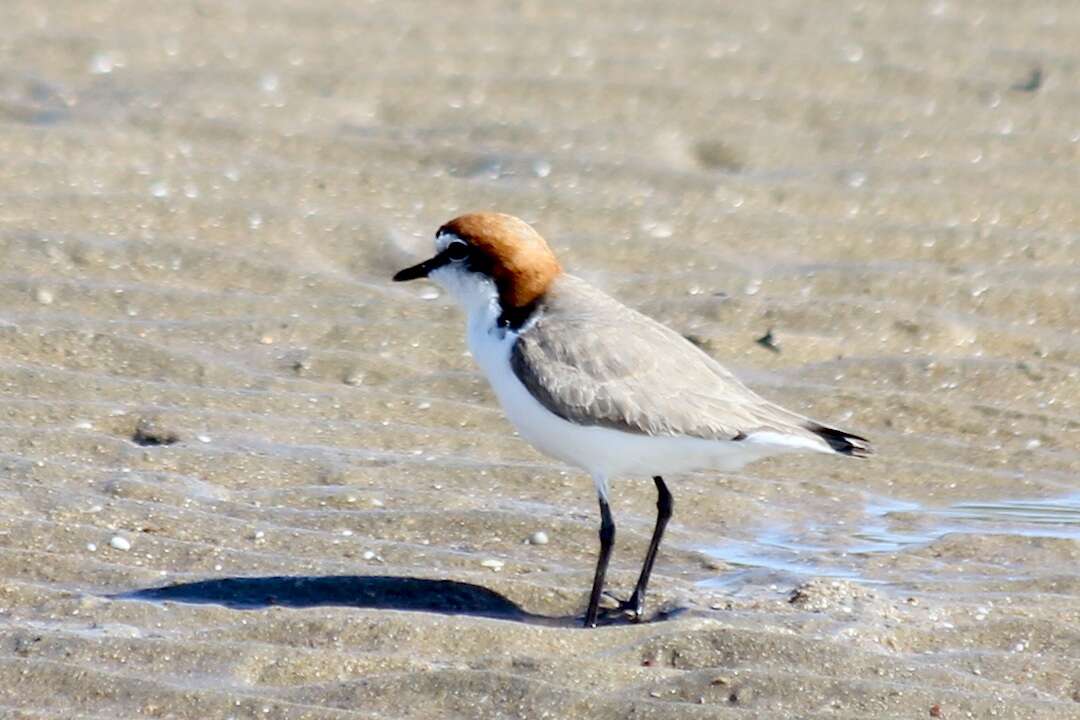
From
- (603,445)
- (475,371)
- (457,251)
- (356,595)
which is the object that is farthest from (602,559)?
(475,371)

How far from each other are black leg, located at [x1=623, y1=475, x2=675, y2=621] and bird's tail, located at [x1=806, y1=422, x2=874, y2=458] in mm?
560

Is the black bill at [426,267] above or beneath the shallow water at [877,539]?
above

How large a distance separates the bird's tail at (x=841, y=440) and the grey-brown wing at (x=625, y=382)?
51 mm

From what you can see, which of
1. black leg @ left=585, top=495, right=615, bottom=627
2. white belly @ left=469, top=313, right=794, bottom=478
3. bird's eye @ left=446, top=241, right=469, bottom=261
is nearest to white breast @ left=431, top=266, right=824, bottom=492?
white belly @ left=469, top=313, right=794, bottom=478

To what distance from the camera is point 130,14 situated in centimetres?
1142

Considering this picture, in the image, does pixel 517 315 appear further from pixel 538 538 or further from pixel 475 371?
pixel 475 371

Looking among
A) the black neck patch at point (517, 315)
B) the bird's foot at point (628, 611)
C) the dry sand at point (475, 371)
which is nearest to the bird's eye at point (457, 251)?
the black neck patch at point (517, 315)

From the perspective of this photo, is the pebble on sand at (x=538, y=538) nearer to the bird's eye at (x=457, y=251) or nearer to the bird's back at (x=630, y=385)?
the bird's back at (x=630, y=385)

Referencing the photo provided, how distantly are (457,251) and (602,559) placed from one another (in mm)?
1228

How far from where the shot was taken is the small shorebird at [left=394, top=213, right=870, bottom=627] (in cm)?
630

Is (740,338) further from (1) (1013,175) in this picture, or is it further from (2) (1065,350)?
(1) (1013,175)

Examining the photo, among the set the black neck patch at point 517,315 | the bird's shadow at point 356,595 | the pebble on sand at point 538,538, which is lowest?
the bird's shadow at point 356,595

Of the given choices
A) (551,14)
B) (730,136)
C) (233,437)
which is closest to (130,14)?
(551,14)

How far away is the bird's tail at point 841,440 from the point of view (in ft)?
20.7
